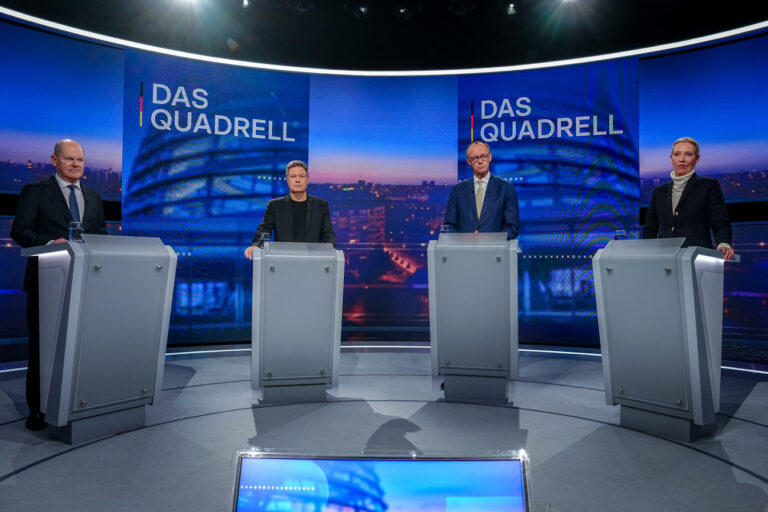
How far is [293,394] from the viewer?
3.42 m

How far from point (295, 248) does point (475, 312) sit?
3.93 ft

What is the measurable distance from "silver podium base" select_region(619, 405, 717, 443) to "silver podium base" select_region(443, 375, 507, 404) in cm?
76

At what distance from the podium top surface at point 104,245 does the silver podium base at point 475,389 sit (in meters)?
2.02

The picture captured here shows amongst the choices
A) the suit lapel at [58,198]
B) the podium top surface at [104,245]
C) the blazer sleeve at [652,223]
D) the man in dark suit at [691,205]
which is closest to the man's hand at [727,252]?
the man in dark suit at [691,205]

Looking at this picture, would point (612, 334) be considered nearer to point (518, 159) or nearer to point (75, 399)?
point (75, 399)

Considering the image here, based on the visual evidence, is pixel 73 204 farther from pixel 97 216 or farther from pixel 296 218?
pixel 296 218

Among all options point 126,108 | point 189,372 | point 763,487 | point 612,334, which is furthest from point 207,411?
point 126,108

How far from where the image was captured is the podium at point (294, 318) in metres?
3.27

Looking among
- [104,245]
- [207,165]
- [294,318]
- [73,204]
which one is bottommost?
[294,318]

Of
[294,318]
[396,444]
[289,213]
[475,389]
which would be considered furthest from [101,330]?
[475,389]

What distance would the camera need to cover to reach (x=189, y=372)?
4465 mm

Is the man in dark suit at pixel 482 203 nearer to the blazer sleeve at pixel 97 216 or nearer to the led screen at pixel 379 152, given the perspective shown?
the blazer sleeve at pixel 97 216

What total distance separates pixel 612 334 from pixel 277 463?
7.77 ft

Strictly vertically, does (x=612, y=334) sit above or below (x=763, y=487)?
above
